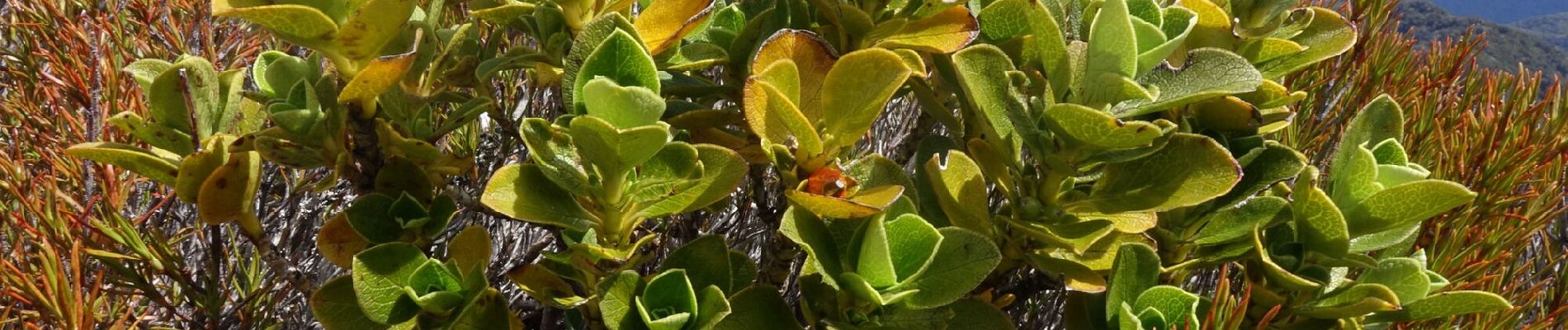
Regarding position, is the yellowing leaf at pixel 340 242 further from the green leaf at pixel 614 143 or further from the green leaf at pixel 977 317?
the green leaf at pixel 977 317

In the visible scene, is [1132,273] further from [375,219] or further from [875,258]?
[375,219]

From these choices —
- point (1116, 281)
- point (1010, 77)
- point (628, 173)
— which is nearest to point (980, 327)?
point (1116, 281)

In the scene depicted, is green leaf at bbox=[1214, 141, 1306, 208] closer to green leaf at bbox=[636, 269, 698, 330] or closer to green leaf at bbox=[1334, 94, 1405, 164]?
green leaf at bbox=[1334, 94, 1405, 164]

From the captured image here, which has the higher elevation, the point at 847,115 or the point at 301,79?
the point at 301,79

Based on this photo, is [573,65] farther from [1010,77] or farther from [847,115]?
[1010,77]

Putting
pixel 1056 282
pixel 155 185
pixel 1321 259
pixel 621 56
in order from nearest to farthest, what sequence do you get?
1. pixel 621 56
2. pixel 1321 259
3. pixel 1056 282
4. pixel 155 185

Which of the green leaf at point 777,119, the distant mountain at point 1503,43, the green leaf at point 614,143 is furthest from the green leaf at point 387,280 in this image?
the distant mountain at point 1503,43

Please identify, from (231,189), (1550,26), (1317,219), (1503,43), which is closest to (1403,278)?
(1317,219)

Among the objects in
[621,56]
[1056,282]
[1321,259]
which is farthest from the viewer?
[1056,282]

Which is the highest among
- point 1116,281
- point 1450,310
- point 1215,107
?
point 1215,107
